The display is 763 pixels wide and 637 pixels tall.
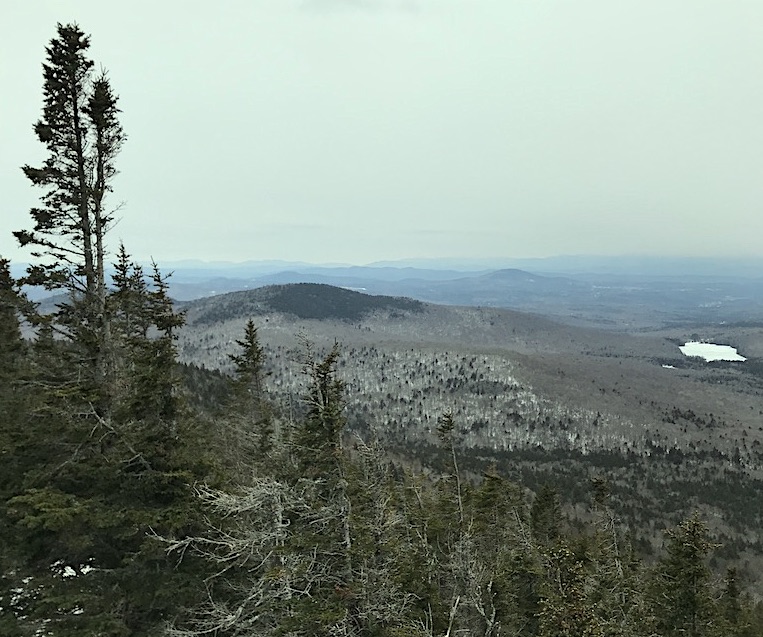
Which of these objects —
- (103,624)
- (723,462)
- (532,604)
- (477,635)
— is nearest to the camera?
(103,624)

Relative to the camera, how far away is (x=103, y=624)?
9.72 metres

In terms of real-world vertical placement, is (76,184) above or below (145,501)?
above

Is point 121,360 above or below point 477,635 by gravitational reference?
above

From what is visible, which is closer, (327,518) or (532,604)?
(327,518)

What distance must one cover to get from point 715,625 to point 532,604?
749 centimetres

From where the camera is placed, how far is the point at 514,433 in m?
179

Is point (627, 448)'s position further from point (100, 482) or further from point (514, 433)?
point (100, 482)

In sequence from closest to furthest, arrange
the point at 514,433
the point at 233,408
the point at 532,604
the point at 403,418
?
A: the point at 532,604 → the point at 233,408 → the point at 514,433 → the point at 403,418

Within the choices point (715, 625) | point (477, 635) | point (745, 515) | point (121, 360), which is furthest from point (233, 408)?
point (745, 515)

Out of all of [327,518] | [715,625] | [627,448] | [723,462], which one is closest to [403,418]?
[627,448]

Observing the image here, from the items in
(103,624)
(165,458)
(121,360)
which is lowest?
(103,624)

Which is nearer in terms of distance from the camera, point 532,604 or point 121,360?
point 121,360

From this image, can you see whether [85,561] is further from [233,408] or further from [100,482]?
[233,408]

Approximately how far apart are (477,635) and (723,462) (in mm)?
175194
